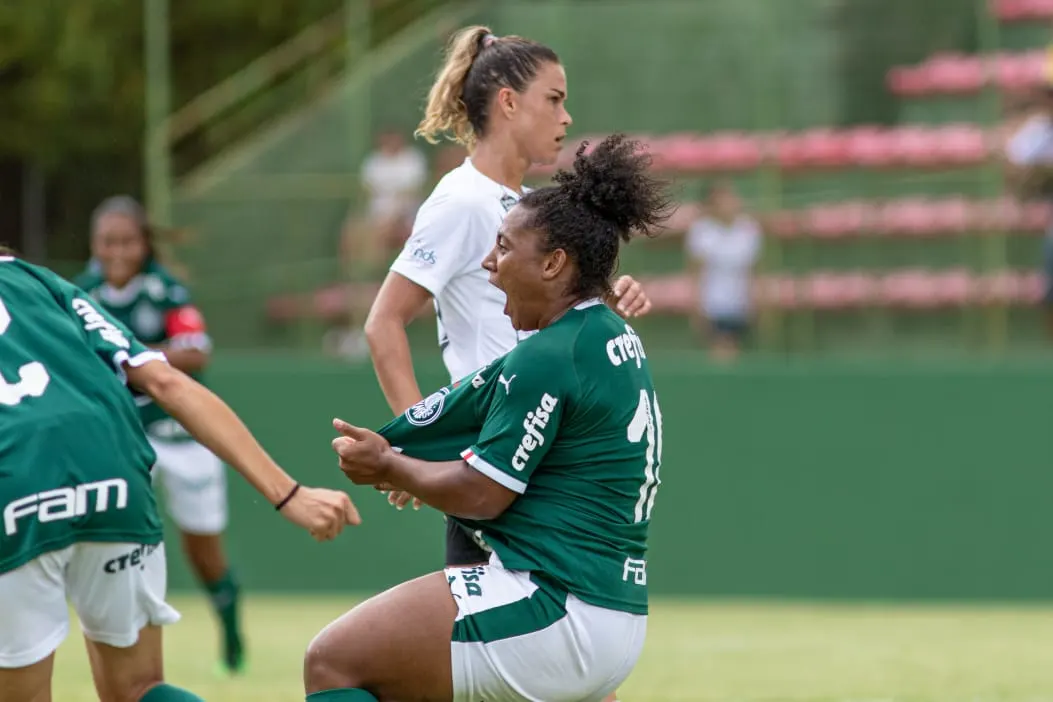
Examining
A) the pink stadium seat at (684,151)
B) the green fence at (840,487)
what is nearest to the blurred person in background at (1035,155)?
the green fence at (840,487)

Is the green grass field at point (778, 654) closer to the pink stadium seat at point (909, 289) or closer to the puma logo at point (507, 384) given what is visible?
the pink stadium seat at point (909, 289)

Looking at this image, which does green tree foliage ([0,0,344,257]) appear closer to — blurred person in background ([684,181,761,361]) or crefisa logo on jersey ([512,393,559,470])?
blurred person in background ([684,181,761,361])

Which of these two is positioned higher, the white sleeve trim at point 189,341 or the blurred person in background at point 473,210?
the blurred person in background at point 473,210

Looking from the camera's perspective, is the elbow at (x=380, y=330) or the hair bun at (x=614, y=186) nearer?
the hair bun at (x=614, y=186)

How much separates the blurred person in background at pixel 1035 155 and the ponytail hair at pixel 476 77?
9.23 m

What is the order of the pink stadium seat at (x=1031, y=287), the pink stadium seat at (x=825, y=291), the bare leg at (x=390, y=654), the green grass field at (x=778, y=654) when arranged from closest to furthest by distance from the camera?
the bare leg at (x=390, y=654) < the green grass field at (x=778, y=654) < the pink stadium seat at (x=1031, y=287) < the pink stadium seat at (x=825, y=291)

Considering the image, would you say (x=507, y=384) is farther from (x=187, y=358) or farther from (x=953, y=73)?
(x=953, y=73)

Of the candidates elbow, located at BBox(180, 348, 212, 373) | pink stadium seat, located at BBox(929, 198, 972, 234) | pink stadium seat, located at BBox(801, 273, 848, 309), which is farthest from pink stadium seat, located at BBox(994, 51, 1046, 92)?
elbow, located at BBox(180, 348, 212, 373)

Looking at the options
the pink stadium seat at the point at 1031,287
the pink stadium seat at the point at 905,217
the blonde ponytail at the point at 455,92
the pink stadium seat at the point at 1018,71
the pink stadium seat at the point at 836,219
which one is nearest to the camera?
the blonde ponytail at the point at 455,92

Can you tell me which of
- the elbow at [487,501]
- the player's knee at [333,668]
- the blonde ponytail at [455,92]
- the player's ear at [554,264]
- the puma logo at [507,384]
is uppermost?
the blonde ponytail at [455,92]

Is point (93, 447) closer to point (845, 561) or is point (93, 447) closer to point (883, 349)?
point (845, 561)

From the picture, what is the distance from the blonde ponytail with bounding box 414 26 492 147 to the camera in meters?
5.79

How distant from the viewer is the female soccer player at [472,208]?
18.1ft

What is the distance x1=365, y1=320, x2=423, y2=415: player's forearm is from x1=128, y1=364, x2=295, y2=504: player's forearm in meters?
0.93
